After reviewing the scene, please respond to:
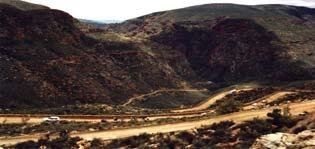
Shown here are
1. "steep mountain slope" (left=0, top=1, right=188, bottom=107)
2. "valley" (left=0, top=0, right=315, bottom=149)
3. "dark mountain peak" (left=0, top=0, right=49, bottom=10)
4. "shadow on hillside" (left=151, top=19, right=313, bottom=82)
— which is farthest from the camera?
"shadow on hillside" (left=151, top=19, right=313, bottom=82)

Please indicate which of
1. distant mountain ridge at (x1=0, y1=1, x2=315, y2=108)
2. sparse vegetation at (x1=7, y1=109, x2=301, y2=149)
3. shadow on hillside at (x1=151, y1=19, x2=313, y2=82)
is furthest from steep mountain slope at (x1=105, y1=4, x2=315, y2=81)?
sparse vegetation at (x1=7, y1=109, x2=301, y2=149)

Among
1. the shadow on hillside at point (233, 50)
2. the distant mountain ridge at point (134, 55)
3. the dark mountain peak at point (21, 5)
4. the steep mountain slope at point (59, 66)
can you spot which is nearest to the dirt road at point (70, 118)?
the distant mountain ridge at point (134, 55)

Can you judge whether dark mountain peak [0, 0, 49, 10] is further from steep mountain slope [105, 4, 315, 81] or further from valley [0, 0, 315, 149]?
steep mountain slope [105, 4, 315, 81]

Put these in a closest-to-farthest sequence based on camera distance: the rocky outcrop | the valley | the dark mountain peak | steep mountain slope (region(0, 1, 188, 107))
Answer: the rocky outcrop < the valley < steep mountain slope (region(0, 1, 188, 107)) < the dark mountain peak

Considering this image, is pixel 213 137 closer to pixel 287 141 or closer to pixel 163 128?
pixel 287 141

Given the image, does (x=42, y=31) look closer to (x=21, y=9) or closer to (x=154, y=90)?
(x=21, y=9)

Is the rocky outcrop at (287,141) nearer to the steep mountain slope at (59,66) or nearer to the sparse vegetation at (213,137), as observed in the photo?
the sparse vegetation at (213,137)

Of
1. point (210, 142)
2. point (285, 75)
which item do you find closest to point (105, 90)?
point (285, 75)

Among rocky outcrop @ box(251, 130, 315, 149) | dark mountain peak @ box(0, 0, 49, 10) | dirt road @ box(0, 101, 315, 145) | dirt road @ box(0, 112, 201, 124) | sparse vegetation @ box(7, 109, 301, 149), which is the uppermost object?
dark mountain peak @ box(0, 0, 49, 10)
